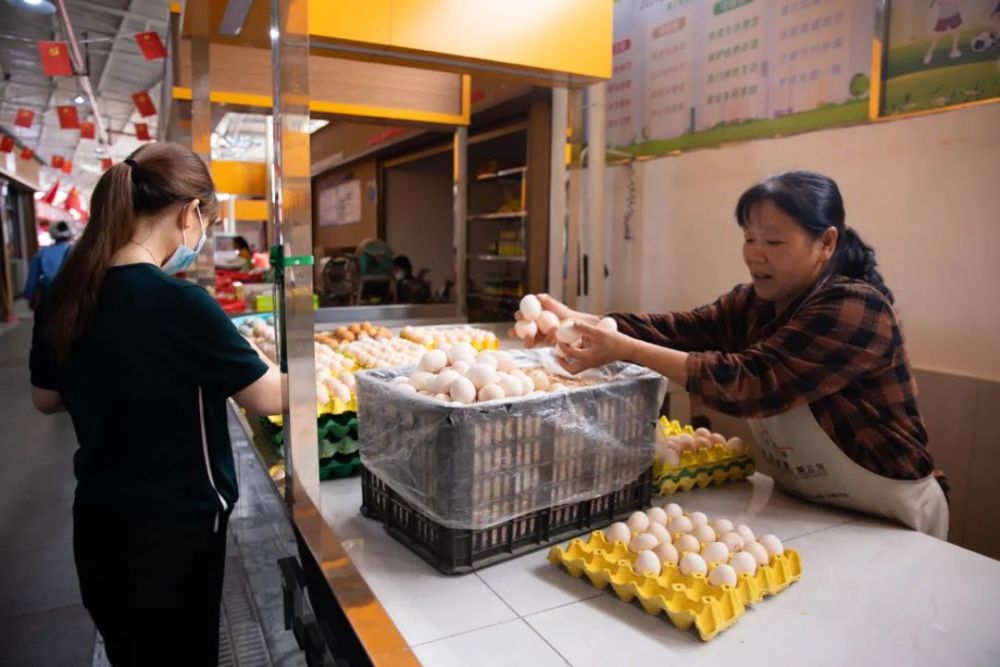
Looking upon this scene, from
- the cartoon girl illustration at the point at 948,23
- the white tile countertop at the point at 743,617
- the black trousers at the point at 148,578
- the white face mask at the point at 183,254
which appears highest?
the cartoon girl illustration at the point at 948,23

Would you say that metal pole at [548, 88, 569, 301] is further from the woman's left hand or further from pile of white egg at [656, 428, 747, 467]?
the woman's left hand

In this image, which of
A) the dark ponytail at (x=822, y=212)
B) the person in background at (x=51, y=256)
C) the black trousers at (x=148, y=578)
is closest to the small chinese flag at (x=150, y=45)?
the black trousers at (x=148, y=578)

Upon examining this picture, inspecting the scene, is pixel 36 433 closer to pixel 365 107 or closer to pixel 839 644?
pixel 365 107

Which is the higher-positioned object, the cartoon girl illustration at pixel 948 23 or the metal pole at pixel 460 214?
the cartoon girl illustration at pixel 948 23

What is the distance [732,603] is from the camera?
1.11 metres

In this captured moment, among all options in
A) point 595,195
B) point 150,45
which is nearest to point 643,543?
point 595,195

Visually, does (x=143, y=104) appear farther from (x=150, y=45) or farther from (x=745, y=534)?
(x=745, y=534)

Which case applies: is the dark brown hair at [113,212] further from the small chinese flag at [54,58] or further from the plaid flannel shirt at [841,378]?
the small chinese flag at [54,58]

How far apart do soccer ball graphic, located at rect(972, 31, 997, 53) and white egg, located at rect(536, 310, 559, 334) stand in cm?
184

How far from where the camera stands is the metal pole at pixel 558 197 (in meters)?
3.92

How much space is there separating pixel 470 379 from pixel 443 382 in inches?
2.5

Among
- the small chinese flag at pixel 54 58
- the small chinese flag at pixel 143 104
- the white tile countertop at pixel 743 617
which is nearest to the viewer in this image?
the white tile countertop at pixel 743 617

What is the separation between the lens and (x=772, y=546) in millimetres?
1306

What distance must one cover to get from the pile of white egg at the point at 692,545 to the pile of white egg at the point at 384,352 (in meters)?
1.14
